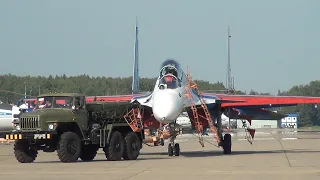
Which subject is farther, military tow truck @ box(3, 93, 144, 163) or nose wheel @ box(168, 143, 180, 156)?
nose wheel @ box(168, 143, 180, 156)

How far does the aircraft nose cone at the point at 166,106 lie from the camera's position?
2969 cm

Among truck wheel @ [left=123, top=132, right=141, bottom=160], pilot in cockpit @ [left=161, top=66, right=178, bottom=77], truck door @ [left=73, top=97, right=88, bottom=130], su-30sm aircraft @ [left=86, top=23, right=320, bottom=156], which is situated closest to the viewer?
truck door @ [left=73, top=97, right=88, bottom=130]

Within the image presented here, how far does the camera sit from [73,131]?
92.5 feet

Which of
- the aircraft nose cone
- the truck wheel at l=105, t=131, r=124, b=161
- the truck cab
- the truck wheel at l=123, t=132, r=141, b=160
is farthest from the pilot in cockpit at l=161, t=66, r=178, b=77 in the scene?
the truck cab

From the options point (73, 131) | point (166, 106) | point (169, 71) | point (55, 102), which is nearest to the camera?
point (55, 102)

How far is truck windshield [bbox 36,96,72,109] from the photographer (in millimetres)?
27906

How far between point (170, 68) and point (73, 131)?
568 cm

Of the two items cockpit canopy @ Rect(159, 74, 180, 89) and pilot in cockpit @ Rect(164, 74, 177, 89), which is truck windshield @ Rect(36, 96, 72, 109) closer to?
cockpit canopy @ Rect(159, 74, 180, 89)

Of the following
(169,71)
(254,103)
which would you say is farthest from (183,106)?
(254,103)

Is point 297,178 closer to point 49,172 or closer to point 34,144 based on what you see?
point 49,172

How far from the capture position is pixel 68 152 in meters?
Answer: 27.0

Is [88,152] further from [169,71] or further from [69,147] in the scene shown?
[169,71]

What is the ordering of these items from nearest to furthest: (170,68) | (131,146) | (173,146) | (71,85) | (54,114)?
1. (54,114)
2. (131,146)
3. (170,68)
4. (173,146)
5. (71,85)

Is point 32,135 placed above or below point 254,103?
below
